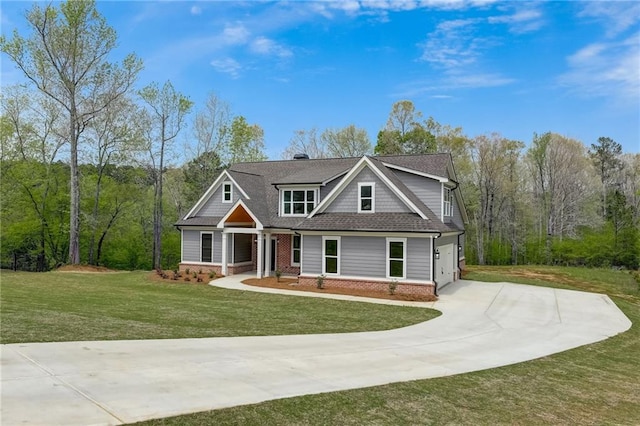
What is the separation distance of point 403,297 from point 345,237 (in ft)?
13.0

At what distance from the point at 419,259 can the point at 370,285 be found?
2.56 metres

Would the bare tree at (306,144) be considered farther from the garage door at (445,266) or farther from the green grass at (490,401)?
the green grass at (490,401)

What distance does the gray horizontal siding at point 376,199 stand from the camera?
20.1m

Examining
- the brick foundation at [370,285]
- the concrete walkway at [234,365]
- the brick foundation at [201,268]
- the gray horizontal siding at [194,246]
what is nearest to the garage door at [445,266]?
the brick foundation at [370,285]

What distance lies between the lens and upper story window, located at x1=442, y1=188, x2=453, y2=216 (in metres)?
23.1

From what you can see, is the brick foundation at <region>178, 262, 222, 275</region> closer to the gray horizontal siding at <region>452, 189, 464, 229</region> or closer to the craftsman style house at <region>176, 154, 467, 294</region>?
the craftsman style house at <region>176, 154, 467, 294</region>

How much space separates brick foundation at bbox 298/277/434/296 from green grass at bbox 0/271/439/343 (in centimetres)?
287

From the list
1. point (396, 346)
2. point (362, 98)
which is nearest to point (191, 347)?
point (396, 346)

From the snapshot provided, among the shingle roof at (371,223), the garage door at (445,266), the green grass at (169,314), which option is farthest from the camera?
the garage door at (445,266)

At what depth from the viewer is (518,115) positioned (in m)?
39.3

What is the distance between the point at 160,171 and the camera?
35.5m

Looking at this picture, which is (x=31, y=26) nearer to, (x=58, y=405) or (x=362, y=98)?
(x=362, y=98)

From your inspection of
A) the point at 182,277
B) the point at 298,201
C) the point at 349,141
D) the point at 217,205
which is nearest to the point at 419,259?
the point at 298,201

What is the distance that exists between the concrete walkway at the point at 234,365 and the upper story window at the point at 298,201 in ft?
37.7
